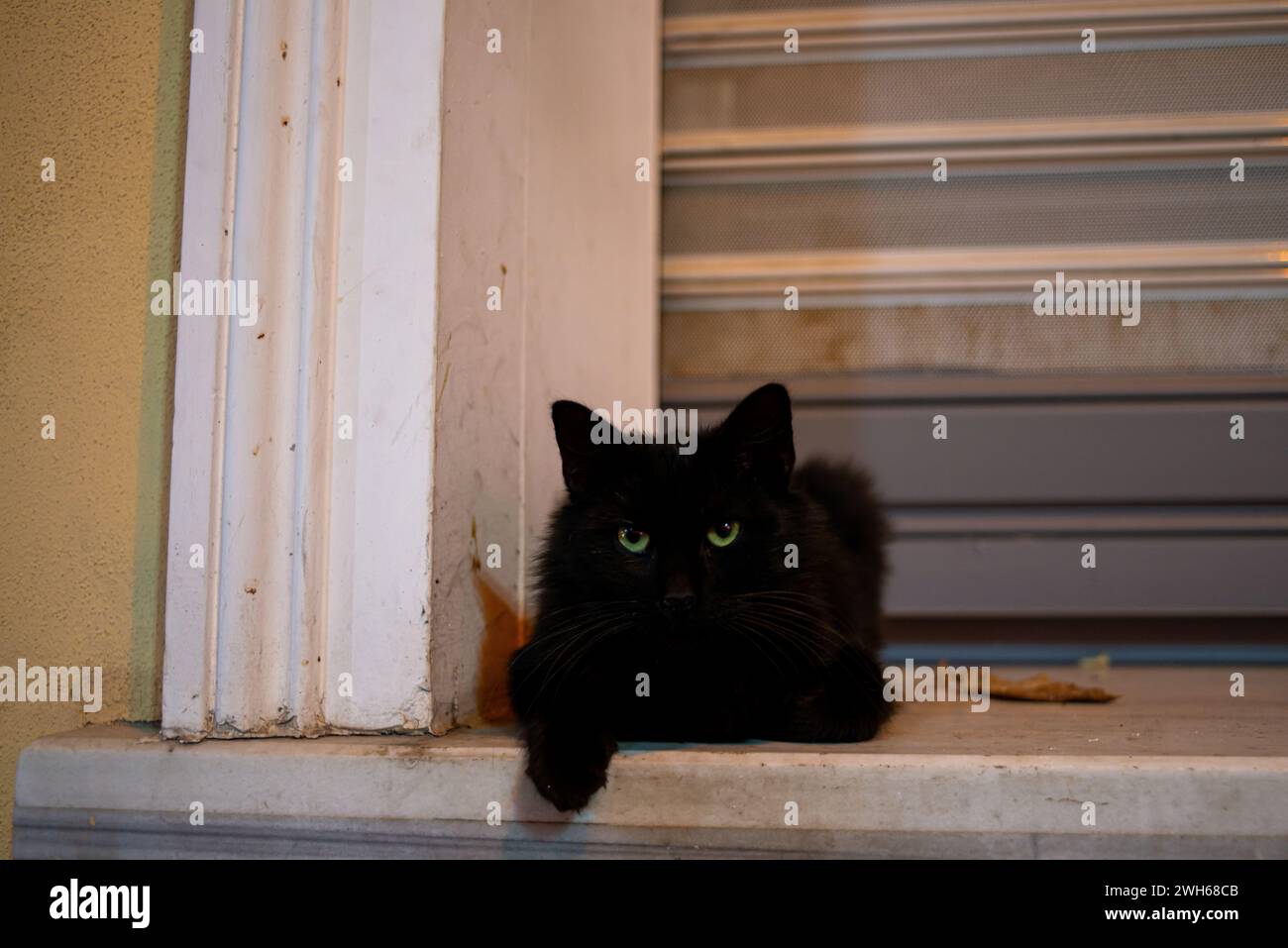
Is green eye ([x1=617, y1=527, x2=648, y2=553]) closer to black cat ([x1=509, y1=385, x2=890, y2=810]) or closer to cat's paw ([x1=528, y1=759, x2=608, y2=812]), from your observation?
black cat ([x1=509, y1=385, x2=890, y2=810])

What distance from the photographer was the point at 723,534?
→ 1.49 meters

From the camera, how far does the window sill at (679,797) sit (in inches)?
47.3

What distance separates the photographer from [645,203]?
2525mm

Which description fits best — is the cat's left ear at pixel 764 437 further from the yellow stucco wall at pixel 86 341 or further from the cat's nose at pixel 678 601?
the yellow stucco wall at pixel 86 341

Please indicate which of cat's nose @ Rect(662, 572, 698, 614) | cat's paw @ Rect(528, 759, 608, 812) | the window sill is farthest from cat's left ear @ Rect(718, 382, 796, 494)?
cat's paw @ Rect(528, 759, 608, 812)

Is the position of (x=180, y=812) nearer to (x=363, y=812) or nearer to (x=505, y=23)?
(x=363, y=812)

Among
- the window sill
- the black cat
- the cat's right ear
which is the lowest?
the window sill

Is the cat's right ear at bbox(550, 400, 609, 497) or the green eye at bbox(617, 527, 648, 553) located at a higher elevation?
the cat's right ear at bbox(550, 400, 609, 497)

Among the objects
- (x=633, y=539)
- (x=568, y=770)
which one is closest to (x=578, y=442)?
(x=633, y=539)

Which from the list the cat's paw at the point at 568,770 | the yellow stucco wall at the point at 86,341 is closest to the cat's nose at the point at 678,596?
the cat's paw at the point at 568,770

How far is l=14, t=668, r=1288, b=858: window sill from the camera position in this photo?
3.94ft

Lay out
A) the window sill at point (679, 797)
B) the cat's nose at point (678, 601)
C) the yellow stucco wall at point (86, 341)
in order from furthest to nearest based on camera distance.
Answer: the yellow stucco wall at point (86, 341), the cat's nose at point (678, 601), the window sill at point (679, 797)

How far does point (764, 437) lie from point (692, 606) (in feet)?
1.06
